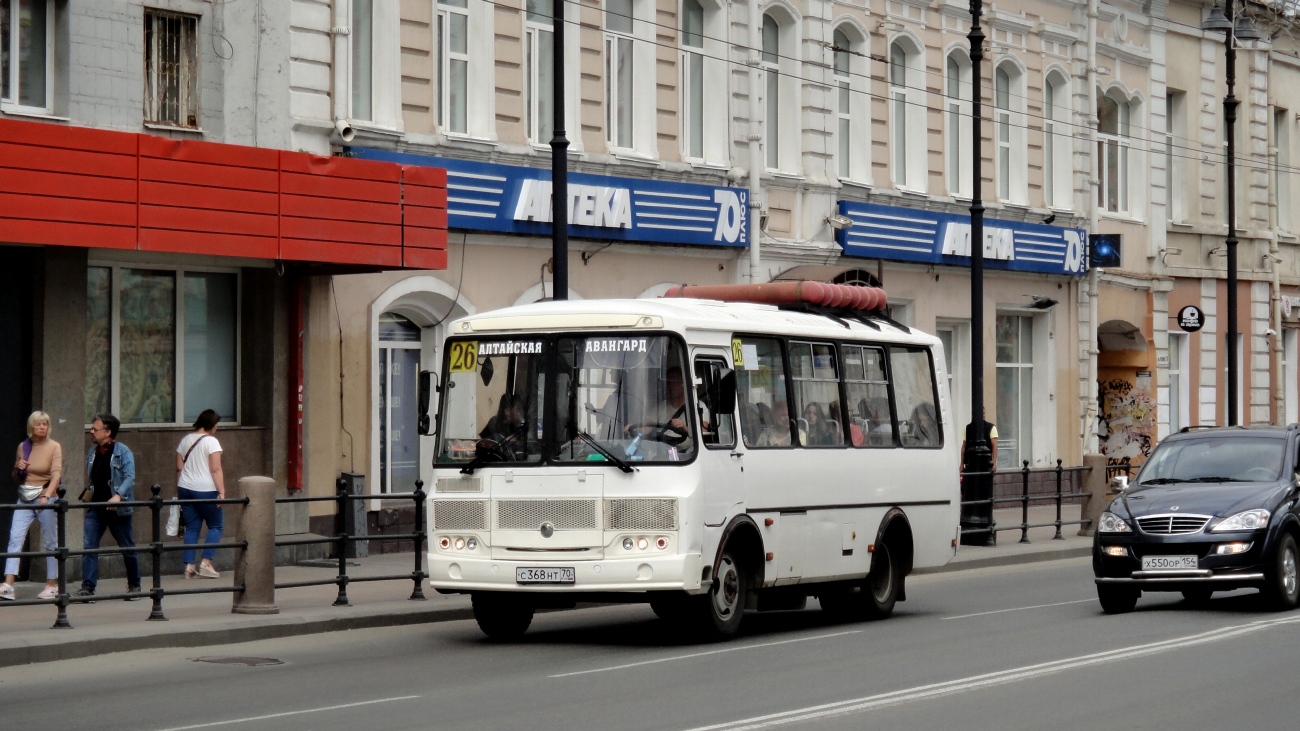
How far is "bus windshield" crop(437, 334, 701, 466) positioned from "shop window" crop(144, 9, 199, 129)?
25.1 feet

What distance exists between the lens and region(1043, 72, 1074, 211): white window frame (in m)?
39.1

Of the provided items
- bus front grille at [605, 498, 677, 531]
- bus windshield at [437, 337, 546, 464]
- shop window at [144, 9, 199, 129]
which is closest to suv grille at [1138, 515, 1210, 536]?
bus front grille at [605, 498, 677, 531]

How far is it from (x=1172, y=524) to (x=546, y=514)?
611 centimetres

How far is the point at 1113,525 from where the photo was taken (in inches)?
708

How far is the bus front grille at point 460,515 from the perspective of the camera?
1562 centimetres

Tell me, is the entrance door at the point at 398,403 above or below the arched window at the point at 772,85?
below

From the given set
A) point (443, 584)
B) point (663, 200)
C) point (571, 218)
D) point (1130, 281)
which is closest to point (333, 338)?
point (571, 218)

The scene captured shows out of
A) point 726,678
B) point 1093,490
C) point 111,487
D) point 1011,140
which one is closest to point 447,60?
point 111,487

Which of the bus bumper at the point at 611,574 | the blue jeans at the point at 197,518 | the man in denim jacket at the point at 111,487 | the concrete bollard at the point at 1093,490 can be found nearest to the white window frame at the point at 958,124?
the concrete bollard at the point at 1093,490

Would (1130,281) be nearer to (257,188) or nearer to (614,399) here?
(257,188)

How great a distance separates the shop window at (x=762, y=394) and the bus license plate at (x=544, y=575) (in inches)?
79.9

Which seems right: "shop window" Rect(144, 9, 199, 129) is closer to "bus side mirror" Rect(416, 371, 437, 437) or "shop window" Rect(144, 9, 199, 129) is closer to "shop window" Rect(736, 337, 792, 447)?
"bus side mirror" Rect(416, 371, 437, 437)

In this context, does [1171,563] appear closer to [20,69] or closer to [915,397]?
[915,397]

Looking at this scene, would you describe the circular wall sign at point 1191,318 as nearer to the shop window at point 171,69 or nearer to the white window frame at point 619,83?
the white window frame at point 619,83
